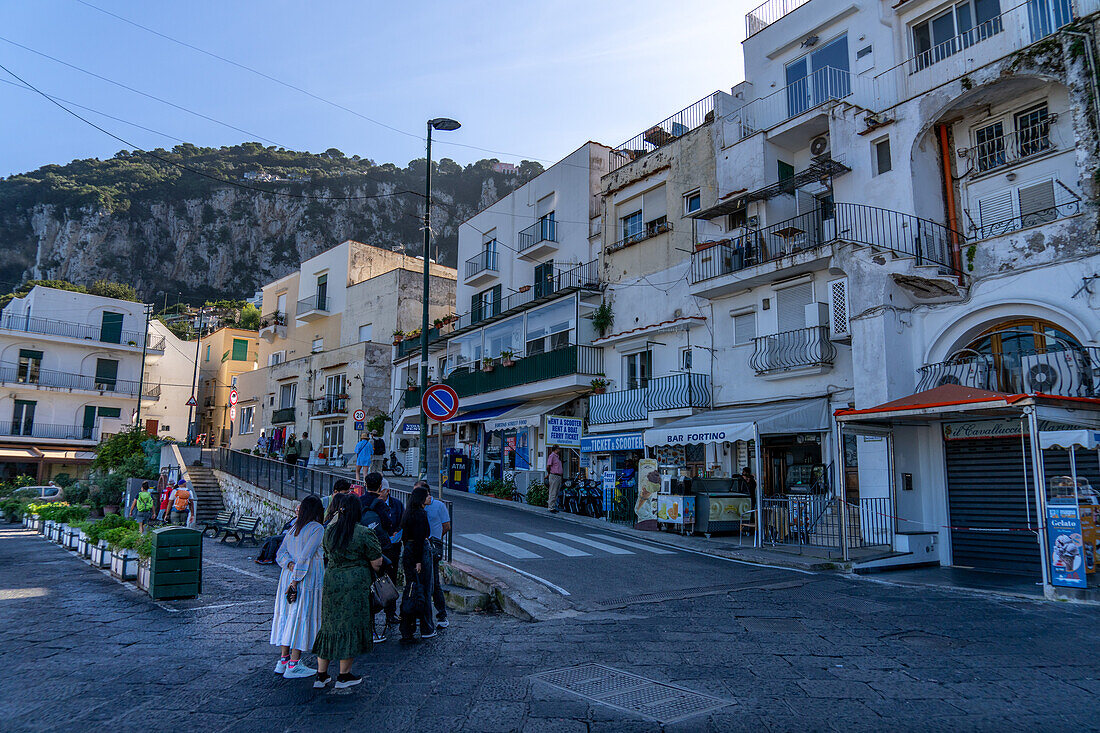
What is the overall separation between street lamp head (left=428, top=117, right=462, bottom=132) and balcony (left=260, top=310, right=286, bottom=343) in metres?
33.4

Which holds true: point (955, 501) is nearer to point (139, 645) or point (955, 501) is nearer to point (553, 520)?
point (553, 520)

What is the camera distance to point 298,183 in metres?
101

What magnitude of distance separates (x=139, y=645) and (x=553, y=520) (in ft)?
41.3

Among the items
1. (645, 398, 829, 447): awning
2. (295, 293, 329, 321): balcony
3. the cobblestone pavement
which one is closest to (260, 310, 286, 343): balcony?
(295, 293, 329, 321): balcony

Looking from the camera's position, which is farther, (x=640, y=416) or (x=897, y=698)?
(x=640, y=416)

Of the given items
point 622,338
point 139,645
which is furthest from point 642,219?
point 139,645

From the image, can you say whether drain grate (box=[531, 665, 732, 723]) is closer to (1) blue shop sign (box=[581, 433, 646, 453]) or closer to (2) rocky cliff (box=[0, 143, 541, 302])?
(1) blue shop sign (box=[581, 433, 646, 453])

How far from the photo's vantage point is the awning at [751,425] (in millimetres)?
16312

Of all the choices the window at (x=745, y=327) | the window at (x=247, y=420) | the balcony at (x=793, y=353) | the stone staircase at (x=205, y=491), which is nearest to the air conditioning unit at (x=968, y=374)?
the balcony at (x=793, y=353)

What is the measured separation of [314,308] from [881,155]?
35.6m

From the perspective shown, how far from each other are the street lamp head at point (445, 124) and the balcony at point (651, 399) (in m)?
9.65

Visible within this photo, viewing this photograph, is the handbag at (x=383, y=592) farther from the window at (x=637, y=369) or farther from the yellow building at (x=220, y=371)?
the yellow building at (x=220, y=371)

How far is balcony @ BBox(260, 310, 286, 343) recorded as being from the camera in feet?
157

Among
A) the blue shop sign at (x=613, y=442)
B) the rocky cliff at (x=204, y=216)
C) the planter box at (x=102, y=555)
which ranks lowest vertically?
the planter box at (x=102, y=555)
